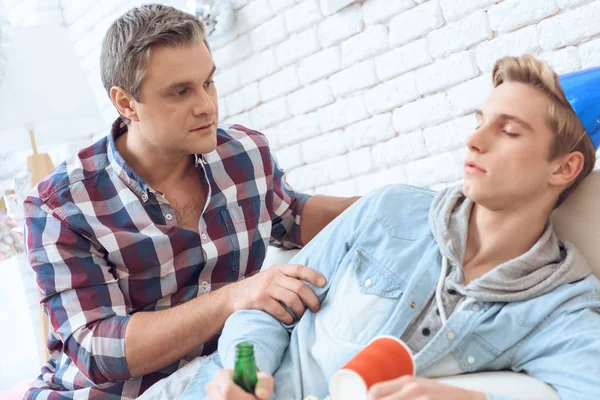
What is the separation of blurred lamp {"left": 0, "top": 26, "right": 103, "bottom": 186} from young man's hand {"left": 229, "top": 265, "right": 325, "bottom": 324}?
1631 millimetres

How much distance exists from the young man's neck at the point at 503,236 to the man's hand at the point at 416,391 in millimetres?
361

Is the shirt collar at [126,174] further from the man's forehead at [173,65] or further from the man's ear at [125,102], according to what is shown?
the man's forehead at [173,65]

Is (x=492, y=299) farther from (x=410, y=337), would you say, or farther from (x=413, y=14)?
(x=413, y=14)

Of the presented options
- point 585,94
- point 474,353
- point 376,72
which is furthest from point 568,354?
point 376,72

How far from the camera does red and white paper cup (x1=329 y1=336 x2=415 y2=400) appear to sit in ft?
3.19

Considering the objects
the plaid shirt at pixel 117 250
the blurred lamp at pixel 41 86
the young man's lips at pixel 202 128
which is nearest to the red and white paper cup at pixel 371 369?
the plaid shirt at pixel 117 250

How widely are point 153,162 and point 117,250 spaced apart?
27 cm

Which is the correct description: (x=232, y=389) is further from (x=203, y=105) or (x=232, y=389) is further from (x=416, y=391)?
(x=203, y=105)

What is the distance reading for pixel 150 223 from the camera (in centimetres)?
186

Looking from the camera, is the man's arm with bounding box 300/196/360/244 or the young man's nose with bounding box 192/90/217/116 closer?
the young man's nose with bounding box 192/90/217/116

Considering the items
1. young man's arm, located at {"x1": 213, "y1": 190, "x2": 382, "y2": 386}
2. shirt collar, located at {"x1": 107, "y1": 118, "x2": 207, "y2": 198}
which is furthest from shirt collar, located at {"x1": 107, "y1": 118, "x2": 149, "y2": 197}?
young man's arm, located at {"x1": 213, "y1": 190, "x2": 382, "y2": 386}

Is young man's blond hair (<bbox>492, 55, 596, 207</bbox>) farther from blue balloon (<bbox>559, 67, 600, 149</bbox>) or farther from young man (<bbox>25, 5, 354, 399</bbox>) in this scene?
young man (<bbox>25, 5, 354, 399</bbox>)

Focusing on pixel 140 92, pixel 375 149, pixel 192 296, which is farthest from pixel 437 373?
pixel 375 149

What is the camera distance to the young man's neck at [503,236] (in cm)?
148
